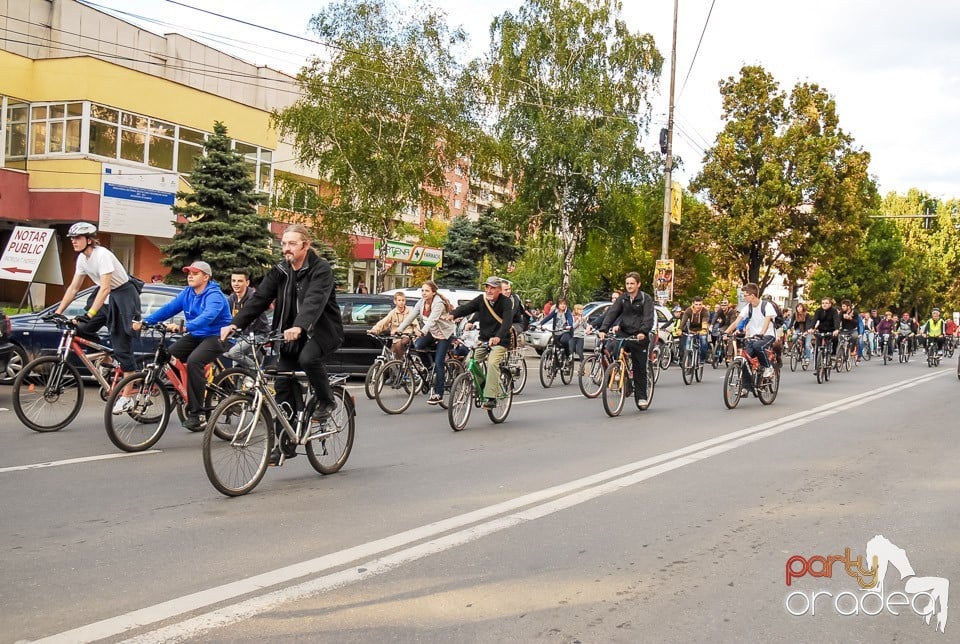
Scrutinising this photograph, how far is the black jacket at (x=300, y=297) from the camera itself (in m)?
6.72

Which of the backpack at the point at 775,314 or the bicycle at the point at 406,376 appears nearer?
the bicycle at the point at 406,376

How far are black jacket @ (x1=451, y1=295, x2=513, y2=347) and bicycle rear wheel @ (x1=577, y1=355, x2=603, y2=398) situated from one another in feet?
13.6


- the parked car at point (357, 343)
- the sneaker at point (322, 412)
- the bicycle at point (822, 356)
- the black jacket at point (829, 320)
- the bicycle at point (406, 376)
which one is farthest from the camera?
the black jacket at point (829, 320)

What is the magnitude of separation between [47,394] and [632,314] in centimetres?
735

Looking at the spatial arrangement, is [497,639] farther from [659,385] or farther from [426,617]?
[659,385]

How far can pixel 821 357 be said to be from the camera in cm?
2125

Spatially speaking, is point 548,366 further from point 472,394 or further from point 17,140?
point 17,140

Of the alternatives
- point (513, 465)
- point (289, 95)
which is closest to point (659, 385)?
point (513, 465)

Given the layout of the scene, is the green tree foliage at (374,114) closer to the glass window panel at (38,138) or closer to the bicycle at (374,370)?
the glass window panel at (38,138)

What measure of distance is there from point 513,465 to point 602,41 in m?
32.8

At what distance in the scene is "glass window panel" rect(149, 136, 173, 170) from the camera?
Answer: 34031mm

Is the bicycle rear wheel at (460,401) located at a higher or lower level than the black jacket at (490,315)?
lower

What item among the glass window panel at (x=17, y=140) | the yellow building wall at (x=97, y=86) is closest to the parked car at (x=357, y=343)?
the yellow building wall at (x=97, y=86)

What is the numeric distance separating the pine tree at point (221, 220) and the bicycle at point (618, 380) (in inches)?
671
